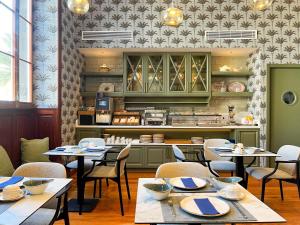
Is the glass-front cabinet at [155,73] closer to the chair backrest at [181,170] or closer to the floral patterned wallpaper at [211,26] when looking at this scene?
the floral patterned wallpaper at [211,26]

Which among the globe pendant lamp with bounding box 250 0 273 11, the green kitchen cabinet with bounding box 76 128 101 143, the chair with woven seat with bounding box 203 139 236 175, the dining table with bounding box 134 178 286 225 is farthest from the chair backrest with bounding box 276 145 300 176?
the green kitchen cabinet with bounding box 76 128 101 143

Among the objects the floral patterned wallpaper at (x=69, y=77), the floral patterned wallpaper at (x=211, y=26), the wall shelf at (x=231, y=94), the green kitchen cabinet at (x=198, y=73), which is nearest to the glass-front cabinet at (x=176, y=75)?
the green kitchen cabinet at (x=198, y=73)

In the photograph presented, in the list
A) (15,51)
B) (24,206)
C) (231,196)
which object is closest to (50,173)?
(24,206)

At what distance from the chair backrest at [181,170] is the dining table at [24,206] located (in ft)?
2.60

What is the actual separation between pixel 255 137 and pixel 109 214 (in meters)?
3.24

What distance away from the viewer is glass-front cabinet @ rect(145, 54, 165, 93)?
530 centimetres

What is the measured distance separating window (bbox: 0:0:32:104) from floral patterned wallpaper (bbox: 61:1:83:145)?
0.53m

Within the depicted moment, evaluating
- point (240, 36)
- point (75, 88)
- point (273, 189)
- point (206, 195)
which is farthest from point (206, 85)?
point (206, 195)

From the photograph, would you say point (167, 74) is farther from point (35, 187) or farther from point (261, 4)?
point (35, 187)

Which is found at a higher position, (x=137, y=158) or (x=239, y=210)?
(x=239, y=210)

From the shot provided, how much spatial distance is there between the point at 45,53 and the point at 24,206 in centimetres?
343

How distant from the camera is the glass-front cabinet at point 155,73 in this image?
530 cm

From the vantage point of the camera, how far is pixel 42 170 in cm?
223

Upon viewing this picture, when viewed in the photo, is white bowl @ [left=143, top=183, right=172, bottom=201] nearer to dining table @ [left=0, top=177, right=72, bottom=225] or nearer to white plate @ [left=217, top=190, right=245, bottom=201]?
white plate @ [left=217, top=190, right=245, bottom=201]
